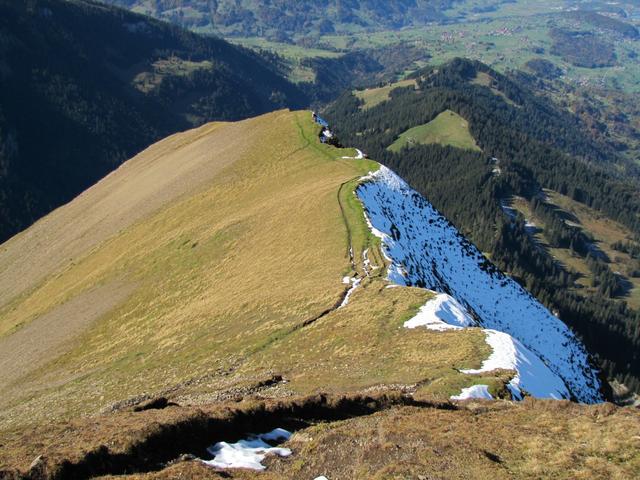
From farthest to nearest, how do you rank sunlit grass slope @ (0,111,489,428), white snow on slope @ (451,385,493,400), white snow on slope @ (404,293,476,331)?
white snow on slope @ (404,293,476,331)
sunlit grass slope @ (0,111,489,428)
white snow on slope @ (451,385,493,400)

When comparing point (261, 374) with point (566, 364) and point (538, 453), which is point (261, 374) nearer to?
point (538, 453)

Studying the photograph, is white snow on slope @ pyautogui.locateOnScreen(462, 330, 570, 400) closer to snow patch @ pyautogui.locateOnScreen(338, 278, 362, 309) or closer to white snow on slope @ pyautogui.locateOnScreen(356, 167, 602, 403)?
snow patch @ pyautogui.locateOnScreen(338, 278, 362, 309)

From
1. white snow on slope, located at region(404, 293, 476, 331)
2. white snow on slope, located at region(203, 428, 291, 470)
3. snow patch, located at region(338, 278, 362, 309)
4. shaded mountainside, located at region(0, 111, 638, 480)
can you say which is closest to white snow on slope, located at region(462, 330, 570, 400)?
shaded mountainside, located at region(0, 111, 638, 480)

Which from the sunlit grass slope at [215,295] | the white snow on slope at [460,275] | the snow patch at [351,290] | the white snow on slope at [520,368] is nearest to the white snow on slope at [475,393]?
the sunlit grass slope at [215,295]

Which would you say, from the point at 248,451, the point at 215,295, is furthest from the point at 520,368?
the point at 215,295

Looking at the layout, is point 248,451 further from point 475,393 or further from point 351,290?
point 351,290
